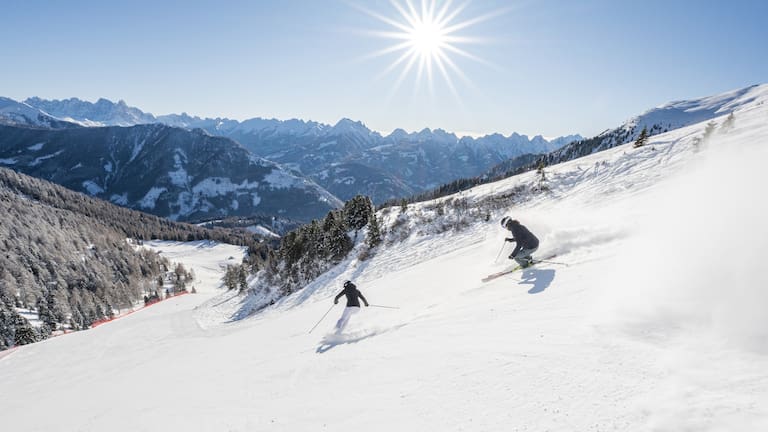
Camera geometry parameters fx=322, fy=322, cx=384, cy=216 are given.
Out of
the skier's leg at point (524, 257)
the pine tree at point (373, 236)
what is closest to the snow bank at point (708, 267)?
the skier's leg at point (524, 257)

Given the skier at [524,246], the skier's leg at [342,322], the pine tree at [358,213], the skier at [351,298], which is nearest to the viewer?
the skier's leg at [342,322]

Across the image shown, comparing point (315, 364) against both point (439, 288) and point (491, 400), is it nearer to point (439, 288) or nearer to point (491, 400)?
point (491, 400)

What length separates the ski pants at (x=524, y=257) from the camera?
37.5 ft

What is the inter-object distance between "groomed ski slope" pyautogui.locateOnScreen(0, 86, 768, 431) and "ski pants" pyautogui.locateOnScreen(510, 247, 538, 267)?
65cm

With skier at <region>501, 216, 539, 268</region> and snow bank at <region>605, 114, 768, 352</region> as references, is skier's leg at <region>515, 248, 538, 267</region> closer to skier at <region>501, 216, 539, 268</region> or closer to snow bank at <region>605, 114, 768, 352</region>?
skier at <region>501, 216, 539, 268</region>

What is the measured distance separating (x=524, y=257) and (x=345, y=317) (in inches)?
275

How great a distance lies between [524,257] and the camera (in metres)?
11.5

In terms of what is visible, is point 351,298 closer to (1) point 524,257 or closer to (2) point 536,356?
(1) point 524,257

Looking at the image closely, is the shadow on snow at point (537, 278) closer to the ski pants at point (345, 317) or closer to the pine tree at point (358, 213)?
the ski pants at point (345, 317)

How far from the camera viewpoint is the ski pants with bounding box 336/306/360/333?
1136 centimetres

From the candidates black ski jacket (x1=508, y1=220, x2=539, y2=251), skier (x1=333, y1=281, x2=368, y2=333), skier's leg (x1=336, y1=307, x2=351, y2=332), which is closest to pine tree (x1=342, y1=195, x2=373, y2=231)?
skier (x1=333, y1=281, x2=368, y2=333)

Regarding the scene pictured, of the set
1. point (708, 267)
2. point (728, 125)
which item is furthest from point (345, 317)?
point (728, 125)

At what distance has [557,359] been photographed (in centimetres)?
514

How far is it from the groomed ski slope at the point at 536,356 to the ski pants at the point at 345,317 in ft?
1.73
